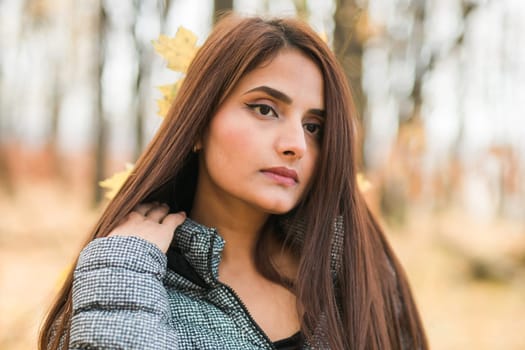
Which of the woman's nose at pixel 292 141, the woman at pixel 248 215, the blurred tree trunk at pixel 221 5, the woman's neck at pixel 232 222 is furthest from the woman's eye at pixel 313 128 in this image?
the blurred tree trunk at pixel 221 5

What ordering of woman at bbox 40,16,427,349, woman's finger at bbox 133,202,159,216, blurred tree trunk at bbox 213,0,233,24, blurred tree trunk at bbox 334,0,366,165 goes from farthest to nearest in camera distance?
1. blurred tree trunk at bbox 213,0,233,24
2. blurred tree trunk at bbox 334,0,366,165
3. woman's finger at bbox 133,202,159,216
4. woman at bbox 40,16,427,349

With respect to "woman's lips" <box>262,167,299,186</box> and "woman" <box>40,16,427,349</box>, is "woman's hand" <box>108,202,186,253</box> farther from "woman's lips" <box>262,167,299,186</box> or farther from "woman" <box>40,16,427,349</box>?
"woman's lips" <box>262,167,299,186</box>

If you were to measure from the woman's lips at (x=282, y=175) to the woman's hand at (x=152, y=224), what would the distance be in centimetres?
29

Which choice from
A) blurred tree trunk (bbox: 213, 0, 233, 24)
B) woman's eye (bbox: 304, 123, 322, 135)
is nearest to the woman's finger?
woman's eye (bbox: 304, 123, 322, 135)

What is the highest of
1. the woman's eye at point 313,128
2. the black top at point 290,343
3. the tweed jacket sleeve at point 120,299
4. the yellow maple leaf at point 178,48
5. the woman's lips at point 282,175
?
the yellow maple leaf at point 178,48

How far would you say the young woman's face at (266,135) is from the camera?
1.64 metres

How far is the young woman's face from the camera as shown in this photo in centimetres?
164

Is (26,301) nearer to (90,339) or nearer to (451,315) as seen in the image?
(451,315)

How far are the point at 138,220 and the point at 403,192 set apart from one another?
5.21 m

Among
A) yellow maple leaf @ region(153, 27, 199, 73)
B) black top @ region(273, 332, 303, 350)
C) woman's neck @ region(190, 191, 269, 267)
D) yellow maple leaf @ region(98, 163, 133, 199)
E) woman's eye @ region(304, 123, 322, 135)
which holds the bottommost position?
black top @ region(273, 332, 303, 350)

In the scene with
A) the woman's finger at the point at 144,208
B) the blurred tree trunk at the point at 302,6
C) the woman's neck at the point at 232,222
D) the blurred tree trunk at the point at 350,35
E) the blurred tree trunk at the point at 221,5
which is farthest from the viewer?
the blurred tree trunk at the point at 221,5

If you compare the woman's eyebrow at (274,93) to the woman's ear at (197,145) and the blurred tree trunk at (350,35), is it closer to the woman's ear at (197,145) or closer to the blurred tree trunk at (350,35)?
the woman's ear at (197,145)

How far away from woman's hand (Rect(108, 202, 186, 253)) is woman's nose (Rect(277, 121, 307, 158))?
357 millimetres

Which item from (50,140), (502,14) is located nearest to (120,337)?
(502,14)
